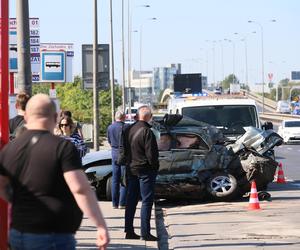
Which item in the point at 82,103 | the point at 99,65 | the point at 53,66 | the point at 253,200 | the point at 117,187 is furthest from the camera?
the point at 82,103

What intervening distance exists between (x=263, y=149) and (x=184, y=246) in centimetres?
660

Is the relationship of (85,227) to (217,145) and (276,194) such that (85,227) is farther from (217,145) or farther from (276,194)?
(276,194)

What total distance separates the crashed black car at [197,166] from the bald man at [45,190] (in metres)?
9.81

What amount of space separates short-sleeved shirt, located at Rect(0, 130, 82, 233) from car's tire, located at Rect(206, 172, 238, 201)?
1008 cm

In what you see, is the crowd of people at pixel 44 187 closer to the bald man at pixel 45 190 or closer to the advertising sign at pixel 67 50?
the bald man at pixel 45 190

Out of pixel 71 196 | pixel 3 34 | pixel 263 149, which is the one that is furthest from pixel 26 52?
pixel 263 149

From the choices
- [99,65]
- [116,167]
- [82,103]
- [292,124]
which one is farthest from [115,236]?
[82,103]

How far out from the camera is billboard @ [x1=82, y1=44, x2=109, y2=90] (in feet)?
80.1

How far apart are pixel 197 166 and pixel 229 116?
18.0ft

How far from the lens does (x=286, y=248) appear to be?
9.64 metres

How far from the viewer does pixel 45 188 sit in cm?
473

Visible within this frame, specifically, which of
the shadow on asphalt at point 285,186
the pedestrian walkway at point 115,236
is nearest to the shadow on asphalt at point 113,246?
the pedestrian walkway at point 115,236

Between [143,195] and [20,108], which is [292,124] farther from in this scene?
[20,108]

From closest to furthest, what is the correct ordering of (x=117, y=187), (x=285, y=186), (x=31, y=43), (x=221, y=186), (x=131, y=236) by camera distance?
(x=131, y=236), (x=31, y=43), (x=117, y=187), (x=221, y=186), (x=285, y=186)
